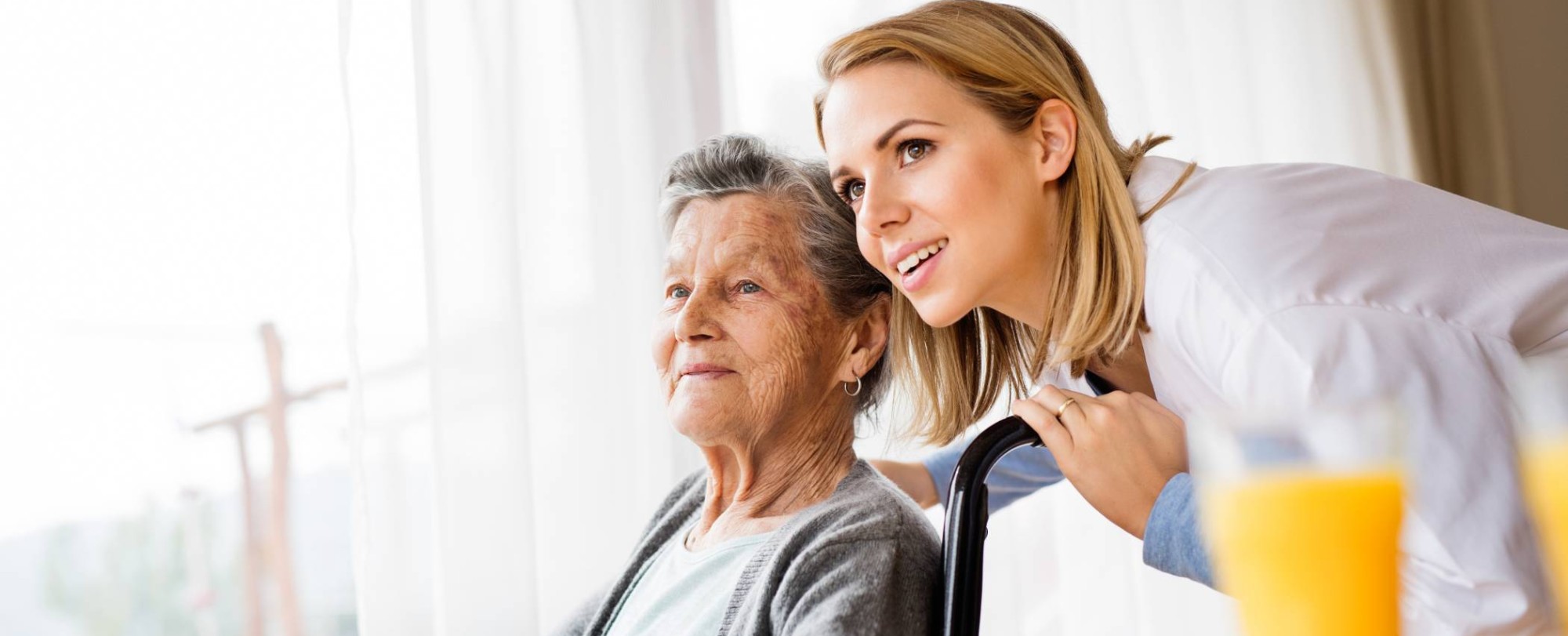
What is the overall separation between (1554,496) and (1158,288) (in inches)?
27.1

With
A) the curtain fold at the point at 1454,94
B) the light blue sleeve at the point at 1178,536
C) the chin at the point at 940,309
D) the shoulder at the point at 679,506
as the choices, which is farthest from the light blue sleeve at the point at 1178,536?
the curtain fold at the point at 1454,94

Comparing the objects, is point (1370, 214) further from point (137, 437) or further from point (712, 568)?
point (137, 437)

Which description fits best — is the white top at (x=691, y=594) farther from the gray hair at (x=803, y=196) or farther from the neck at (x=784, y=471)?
the gray hair at (x=803, y=196)

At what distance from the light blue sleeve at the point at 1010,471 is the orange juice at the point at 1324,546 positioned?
116 cm

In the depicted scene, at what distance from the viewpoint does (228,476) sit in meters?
1.61

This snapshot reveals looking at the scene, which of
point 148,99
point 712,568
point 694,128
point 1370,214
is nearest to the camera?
point 1370,214

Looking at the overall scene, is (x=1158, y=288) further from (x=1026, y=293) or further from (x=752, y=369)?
(x=752, y=369)

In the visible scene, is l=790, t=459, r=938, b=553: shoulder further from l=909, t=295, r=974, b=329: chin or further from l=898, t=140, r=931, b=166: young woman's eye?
l=898, t=140, r=931, b=166: young woman's eye

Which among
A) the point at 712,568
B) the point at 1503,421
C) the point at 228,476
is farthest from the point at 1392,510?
the point at 228,476

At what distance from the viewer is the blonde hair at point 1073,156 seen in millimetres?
1255

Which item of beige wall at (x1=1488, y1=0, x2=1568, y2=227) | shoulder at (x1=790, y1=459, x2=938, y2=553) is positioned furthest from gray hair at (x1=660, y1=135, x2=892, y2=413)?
beige wall at (x1=1488, y1=0, x2=1568, y2=227)

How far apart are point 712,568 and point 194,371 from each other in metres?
0.77

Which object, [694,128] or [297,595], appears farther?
[694,128]

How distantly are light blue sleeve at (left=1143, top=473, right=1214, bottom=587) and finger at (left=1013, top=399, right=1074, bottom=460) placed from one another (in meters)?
0.10
